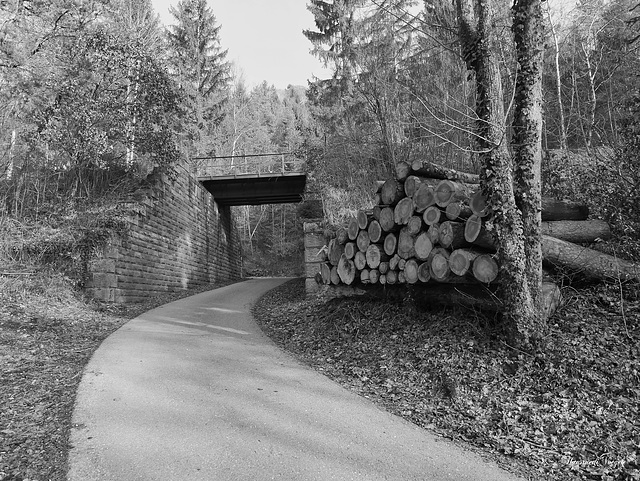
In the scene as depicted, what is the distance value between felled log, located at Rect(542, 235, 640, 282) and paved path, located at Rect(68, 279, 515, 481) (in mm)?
2962

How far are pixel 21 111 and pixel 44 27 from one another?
8.17 ft

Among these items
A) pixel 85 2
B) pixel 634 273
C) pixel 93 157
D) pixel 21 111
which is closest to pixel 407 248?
pixel 634 273

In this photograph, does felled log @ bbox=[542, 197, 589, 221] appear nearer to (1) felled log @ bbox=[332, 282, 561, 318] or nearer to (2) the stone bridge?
(1) felled log @ bbox=[332, 282, 561, 318]

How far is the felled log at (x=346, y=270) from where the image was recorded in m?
7.04

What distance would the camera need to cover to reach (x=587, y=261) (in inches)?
201

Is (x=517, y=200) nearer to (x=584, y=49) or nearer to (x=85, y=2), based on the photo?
(x=584, y=49)

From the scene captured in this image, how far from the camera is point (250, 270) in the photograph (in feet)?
121

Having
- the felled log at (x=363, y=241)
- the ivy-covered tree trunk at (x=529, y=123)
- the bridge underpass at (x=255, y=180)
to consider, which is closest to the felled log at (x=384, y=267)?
the felled log at (x=363, y=241)

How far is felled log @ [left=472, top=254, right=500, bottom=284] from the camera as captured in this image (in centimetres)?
469

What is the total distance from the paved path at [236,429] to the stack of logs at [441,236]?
1.90m

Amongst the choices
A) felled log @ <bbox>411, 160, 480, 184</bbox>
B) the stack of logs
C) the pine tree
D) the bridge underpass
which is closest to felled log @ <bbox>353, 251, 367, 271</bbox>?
the stack of logs

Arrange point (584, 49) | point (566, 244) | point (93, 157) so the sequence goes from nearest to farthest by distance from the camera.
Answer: point (566, 244) → point (93, 157) → point (584, 49)

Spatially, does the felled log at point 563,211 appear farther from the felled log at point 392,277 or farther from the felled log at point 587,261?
the felled log at point 392,277

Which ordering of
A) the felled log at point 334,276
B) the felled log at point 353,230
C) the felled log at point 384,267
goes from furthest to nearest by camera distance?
1. the felled log at point 334,276
2. the felled log at point 353,230
3. the felled log at point 384,267
